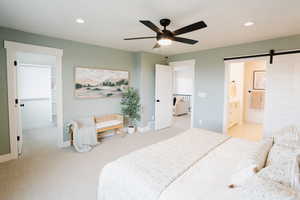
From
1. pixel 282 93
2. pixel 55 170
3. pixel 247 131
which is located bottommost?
pixel 55 170

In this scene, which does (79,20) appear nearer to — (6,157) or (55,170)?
(55,170)

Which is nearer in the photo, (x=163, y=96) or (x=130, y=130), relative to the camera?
(x=130, y=130)

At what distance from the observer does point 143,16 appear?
2.24 metres

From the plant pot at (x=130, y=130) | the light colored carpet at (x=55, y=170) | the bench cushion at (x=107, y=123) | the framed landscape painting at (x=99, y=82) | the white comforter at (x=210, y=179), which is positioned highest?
the framed landscape painting at (x=99, y=82)

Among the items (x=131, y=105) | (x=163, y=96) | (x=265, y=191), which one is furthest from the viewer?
(x=163, y=96)

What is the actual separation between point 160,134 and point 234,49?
290 centimetres

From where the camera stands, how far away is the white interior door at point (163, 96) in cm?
479

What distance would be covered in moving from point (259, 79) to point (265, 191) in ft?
18.3

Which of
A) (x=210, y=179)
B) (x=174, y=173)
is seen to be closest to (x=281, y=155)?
(x=210, y=179)

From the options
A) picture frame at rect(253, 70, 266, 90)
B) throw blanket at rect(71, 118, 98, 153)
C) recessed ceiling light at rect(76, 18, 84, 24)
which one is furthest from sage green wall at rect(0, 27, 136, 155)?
picture frame at rect(253, 70, 266, 90)

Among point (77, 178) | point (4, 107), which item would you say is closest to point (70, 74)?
point (4, 107)

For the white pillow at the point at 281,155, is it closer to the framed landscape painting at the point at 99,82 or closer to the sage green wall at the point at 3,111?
the framed landscape painting at the point at 99,82

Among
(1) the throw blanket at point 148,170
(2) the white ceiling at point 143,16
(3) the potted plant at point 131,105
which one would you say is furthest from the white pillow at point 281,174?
(3) the potted plant at point 131,105

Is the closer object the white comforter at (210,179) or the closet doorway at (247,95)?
the white comforter at (210,179)
